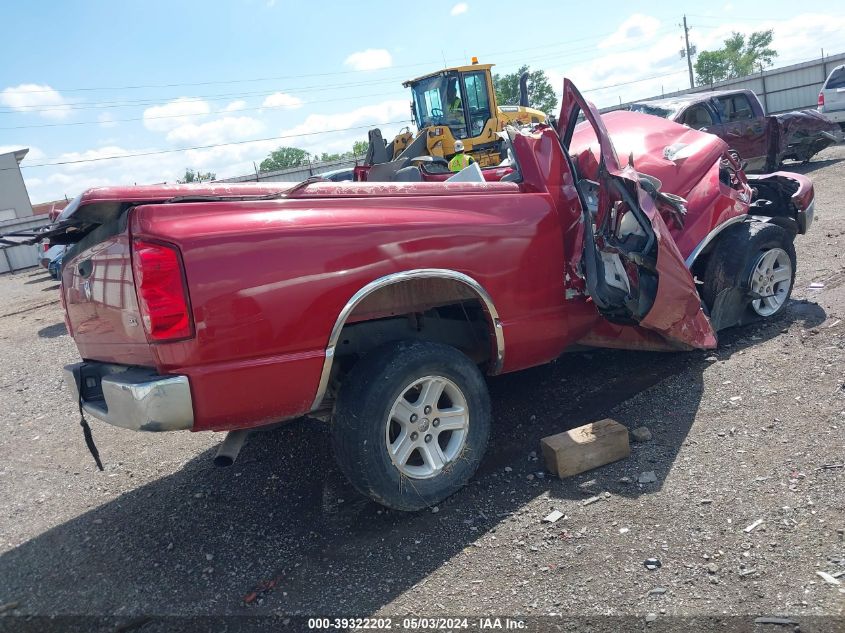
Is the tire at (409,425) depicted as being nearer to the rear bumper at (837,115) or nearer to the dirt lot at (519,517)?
the dirt lot at (519,517)

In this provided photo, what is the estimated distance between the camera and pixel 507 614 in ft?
9.09

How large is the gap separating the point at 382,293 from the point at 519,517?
4.37 ft

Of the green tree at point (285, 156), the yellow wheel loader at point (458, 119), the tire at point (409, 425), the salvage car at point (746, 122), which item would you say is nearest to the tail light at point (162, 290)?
the tire at point (409, 425)

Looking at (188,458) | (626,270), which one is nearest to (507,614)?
(626,270)

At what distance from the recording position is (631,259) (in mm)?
4207

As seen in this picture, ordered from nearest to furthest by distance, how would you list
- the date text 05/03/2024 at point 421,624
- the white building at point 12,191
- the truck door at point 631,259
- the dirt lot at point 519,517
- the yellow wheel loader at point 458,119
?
the date text 05/03/2024 at point 421,624
the dirt lot at point 519,517
the truck door at point 631,259
the yellow wheel loader at point 458,119
the white building at point 12,191

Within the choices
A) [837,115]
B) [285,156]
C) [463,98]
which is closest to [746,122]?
[463,98]

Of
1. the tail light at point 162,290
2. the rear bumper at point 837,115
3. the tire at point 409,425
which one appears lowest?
the tire at point 409,425

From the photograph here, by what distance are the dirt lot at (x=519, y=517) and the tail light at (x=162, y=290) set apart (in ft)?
4.13

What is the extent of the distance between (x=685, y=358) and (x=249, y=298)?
3518 mm

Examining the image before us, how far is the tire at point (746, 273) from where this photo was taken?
5.22 m

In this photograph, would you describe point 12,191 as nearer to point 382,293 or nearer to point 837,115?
point 837,115

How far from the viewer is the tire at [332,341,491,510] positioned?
132 inches

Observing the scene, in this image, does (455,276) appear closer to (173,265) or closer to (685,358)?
(173,265)
